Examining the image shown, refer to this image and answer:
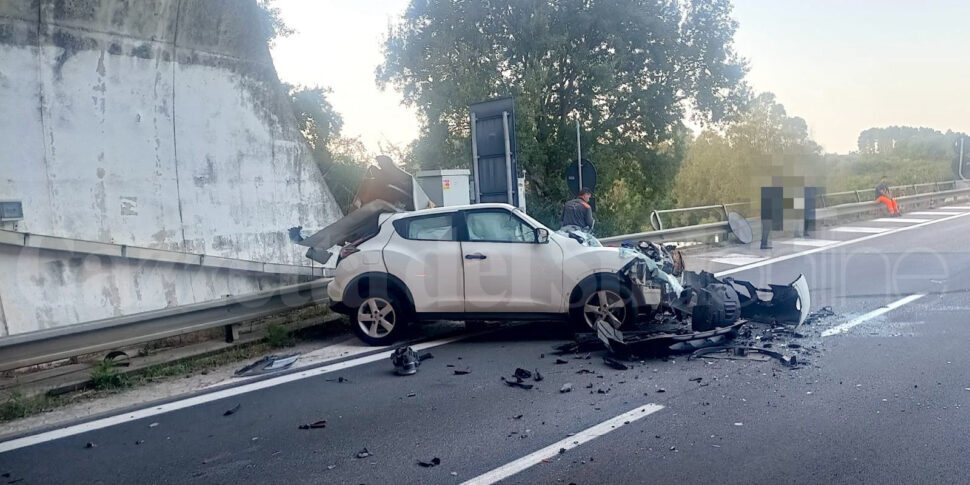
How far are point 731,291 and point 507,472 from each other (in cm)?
426

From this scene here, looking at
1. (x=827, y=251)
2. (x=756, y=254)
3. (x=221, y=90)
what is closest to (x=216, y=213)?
(x=221, y=90)

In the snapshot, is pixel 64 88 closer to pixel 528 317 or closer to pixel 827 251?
pixel 528 317

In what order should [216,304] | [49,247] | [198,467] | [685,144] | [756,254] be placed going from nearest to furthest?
[198,467] → [216,304] → [49,247] → [756,254] → [685,144]

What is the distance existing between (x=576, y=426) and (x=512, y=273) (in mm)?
2836

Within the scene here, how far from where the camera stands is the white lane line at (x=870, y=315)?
281 inches

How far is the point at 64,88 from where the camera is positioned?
969 centimetres

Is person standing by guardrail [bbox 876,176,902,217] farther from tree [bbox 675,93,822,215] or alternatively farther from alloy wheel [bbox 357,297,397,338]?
alloy wheel [bbox 357,297,397,338]

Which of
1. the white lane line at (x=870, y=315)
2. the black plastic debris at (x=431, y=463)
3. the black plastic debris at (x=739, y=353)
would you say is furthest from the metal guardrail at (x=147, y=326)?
the white lane line at (x=870, y=315)

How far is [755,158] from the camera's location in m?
12.5

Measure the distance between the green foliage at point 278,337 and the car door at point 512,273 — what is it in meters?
2.14

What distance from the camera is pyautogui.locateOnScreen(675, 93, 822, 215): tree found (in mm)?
11711

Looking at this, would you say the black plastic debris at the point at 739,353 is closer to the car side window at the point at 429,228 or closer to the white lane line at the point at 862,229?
the car side window at the point at 429,228

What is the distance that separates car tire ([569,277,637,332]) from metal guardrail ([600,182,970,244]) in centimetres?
401

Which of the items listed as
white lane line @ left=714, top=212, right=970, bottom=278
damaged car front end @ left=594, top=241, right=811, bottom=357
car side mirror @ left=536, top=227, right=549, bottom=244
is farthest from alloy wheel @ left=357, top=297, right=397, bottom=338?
white lane line @ left=714, top=212, right=970, bottom=278
